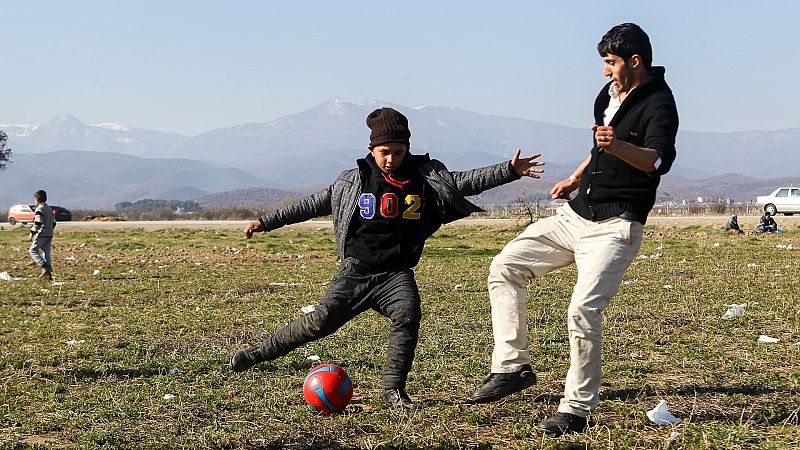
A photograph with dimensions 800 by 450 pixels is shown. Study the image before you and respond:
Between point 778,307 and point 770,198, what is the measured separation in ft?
142

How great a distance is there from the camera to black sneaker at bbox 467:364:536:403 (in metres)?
6.37

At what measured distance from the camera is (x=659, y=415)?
6219 millimetres

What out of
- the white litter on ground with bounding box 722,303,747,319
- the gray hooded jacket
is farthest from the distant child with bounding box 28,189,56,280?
the white litter on ground with bounding box 722,303,747,319

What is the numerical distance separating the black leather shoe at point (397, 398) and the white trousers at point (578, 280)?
0.69 meters

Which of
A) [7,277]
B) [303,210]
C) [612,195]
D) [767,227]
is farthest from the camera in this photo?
[767,227]

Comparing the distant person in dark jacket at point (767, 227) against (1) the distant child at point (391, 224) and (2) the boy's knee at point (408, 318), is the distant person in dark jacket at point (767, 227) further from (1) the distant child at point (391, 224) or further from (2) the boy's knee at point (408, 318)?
(2) the boy's knee at point (408, 318)

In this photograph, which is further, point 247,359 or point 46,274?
point 46,274

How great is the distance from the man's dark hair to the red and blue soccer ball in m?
2.89

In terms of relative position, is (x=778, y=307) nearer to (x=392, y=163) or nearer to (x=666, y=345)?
(x=666, y=345)

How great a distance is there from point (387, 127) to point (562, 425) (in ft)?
7.97

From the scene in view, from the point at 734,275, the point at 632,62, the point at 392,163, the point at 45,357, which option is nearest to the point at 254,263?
the point at 734,275

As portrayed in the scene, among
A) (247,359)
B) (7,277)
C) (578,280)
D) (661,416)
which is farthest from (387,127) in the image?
(7,277)

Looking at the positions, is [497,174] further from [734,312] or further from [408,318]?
[734,312]

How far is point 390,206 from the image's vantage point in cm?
681
